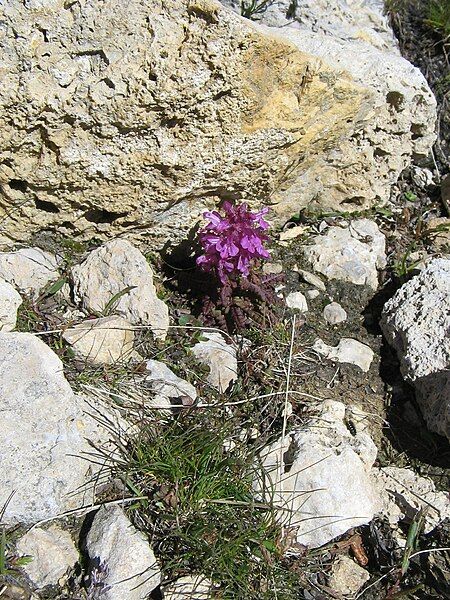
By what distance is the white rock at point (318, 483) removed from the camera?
3.46 m

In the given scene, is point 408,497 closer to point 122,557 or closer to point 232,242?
point 122,557

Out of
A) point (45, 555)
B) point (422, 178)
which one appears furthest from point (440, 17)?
point (45, 555)

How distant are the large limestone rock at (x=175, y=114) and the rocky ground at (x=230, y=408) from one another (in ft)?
0.11

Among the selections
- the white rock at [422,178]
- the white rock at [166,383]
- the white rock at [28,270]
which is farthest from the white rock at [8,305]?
the white rock at [422,178]

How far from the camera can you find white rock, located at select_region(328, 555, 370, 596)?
3.40 m

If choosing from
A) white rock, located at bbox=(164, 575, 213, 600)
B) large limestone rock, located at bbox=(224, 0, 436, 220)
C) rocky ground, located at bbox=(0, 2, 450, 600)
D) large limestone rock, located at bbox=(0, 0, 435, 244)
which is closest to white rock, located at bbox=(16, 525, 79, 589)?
rocky ground, located at bbox=(0, 2, 450, 600)

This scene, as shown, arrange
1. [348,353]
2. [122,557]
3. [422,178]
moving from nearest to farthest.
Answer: [122,557], [348,353], [422,178]

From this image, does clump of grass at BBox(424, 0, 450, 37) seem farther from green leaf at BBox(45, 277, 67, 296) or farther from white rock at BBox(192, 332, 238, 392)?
green leaf at BBox(45, 277, 67, 296)

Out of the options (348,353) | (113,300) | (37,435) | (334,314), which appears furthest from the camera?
(334,314)

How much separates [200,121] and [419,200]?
1924 mm

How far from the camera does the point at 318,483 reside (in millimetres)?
3506

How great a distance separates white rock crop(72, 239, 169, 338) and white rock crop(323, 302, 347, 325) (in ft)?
3.23

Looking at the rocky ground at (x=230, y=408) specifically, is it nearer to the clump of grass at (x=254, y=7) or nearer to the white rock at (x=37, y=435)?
the white rock at (x=37, y=435)

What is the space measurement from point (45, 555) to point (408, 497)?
182cm
